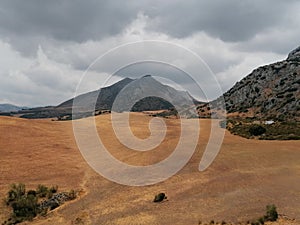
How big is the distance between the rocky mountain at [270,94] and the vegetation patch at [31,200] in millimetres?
46885

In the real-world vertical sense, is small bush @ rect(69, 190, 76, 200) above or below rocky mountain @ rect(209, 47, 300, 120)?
below

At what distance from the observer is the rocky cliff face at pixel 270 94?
210ft

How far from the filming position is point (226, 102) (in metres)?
91.8

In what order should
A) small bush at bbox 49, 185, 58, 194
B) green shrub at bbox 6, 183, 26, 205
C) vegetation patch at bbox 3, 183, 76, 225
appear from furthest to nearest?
small bush at bbox 49, 185, 58, 194 → green shrub at bbox 6, 183, 26, 205 → vegetation patch at bbox 3, 183, 76, 225

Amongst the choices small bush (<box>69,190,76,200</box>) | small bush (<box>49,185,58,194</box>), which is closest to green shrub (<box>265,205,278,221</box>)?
small bush (<box>69,190,76,200</box>)

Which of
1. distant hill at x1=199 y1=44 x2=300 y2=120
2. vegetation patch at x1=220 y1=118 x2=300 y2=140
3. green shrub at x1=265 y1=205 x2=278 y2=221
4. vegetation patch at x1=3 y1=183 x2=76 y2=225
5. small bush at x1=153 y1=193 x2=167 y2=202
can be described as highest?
distant hill at x1=199 y1=44 x2=300 y2=120

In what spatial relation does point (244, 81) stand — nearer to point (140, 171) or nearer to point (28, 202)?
point (140, 171)

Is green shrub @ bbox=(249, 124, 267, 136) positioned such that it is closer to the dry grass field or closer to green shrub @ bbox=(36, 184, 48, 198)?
the dry grass field

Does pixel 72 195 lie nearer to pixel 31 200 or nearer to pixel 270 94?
pixel 31 200

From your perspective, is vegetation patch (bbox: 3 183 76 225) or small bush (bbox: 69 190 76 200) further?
small bush (bbox: 69 190 76 200)

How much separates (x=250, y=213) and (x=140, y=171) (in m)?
10.6

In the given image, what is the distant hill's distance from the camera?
63.7 metres

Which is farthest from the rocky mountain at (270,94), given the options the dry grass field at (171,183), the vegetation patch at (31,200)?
the vegetation patch at (31,200)

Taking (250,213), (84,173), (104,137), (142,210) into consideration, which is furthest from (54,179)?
(104,137)
